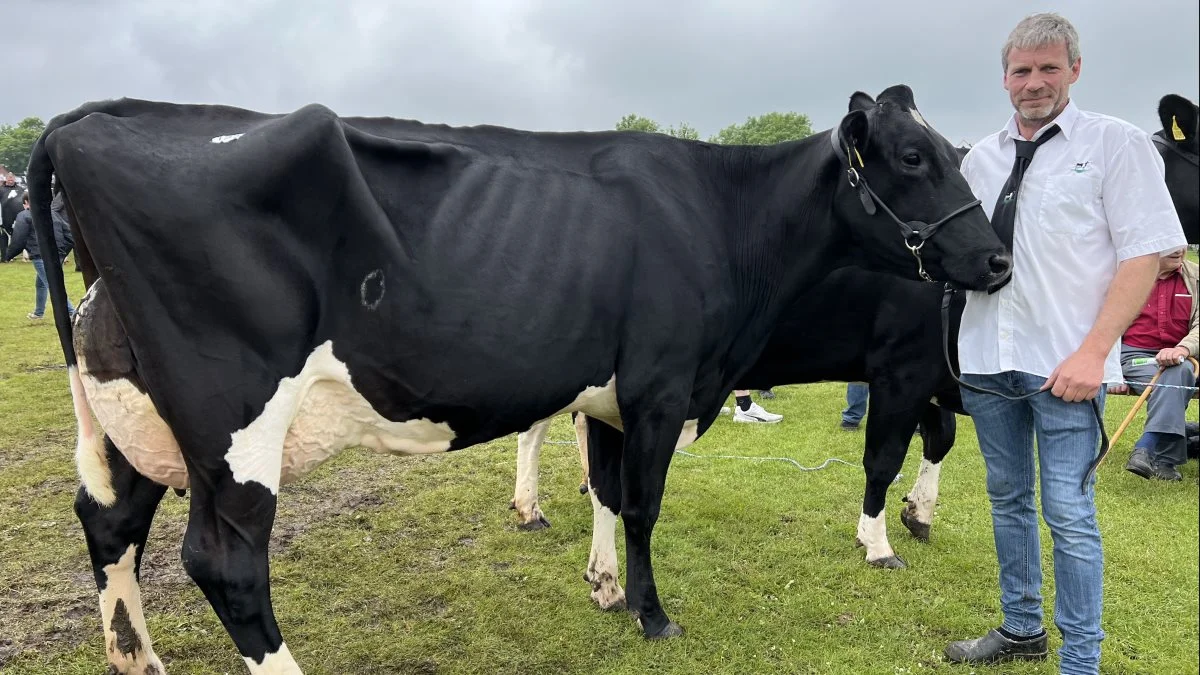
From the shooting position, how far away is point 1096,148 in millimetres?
2676

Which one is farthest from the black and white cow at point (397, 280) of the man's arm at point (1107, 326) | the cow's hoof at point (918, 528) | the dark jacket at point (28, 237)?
the dark jacket at point (28, 237)

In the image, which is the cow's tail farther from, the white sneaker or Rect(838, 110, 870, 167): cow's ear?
the white sneaker

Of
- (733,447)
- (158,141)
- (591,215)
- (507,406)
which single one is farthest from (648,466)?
(733,447)

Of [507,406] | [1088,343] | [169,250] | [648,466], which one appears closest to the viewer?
[169,250]

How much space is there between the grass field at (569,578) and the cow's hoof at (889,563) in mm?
87

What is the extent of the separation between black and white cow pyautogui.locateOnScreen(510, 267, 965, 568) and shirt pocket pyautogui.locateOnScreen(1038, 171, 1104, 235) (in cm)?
155

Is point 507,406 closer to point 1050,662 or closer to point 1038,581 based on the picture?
point 1038,581

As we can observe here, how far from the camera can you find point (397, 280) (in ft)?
9.06

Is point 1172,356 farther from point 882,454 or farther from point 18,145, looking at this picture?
point 18,145

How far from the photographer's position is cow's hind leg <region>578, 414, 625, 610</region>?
159 inches

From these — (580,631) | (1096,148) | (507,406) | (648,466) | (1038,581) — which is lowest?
(580,631)

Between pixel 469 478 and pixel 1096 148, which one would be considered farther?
pixel 469 478

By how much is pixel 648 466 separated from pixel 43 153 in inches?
103

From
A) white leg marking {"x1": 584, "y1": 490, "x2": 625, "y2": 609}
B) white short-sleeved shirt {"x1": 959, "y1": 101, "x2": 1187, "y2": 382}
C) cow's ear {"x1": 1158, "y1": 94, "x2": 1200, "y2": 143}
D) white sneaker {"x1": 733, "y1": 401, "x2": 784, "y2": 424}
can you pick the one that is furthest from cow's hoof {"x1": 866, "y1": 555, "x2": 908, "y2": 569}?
white sneaker {"x1": 733, "y1": 401, "x2": 784, "y2": 424}
